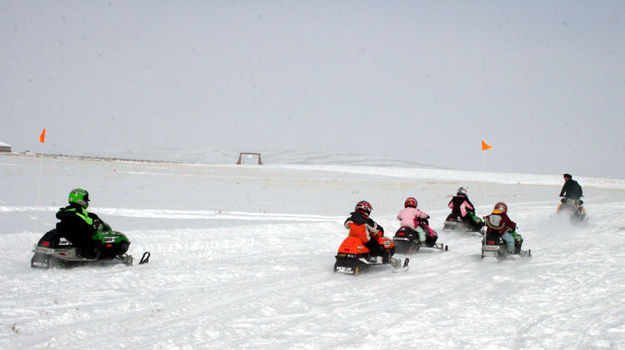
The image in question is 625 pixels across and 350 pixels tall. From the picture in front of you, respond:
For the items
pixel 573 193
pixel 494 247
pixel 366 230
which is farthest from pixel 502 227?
pixel 573 193

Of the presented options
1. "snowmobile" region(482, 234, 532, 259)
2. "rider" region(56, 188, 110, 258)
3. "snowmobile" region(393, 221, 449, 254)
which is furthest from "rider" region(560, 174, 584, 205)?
"rider" region(56, 188, 110, 258)

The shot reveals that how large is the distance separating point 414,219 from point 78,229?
7914mm

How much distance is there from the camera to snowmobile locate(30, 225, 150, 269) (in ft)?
32.5

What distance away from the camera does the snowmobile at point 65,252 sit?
991 cm

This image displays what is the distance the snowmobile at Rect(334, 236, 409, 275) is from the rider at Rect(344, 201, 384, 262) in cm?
9

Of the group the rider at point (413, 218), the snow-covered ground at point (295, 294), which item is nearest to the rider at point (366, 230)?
the snow-covered ground at point (295, 294)

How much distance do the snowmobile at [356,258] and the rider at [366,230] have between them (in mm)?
88

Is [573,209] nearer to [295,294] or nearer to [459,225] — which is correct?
[459,225]

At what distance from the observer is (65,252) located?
32.8 feet

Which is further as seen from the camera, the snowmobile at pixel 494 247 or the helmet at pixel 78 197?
the snowmobile at pixel 494 247

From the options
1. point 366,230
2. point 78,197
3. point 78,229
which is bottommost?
point 78,229

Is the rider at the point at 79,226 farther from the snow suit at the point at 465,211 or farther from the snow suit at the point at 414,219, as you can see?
the snow suit at the point at 465,211

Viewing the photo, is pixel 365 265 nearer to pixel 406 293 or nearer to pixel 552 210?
pixel 406 293

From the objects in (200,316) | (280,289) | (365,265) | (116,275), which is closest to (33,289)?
(116,275)
